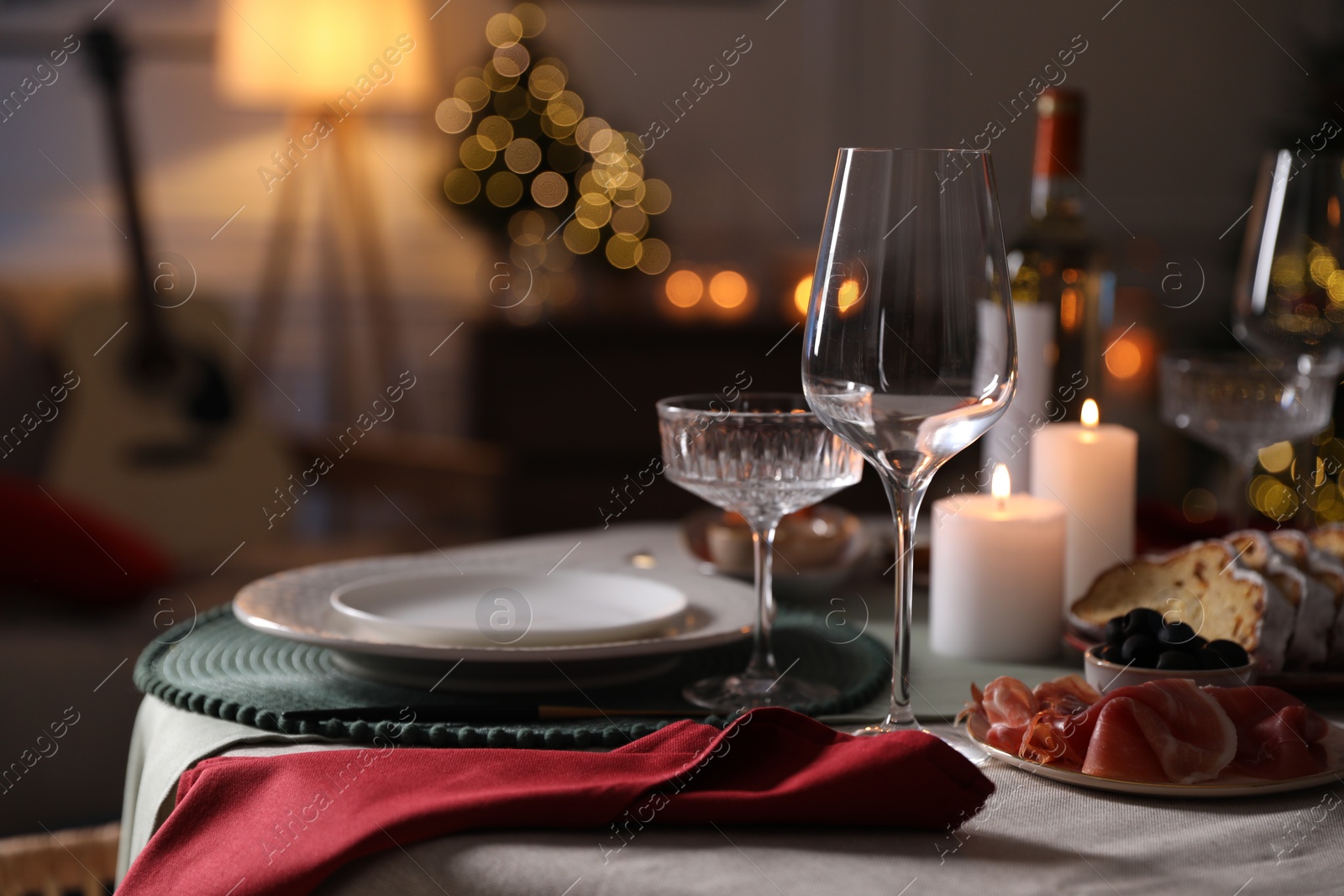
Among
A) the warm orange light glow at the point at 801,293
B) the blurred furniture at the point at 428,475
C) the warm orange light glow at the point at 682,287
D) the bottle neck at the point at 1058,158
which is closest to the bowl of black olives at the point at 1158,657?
the bottle neck at the point at 1058,158

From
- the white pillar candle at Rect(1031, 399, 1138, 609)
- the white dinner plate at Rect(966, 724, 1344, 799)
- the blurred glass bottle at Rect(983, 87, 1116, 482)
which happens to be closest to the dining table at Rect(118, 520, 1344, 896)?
the white dinner plate at Rect(966, 724, 1344, 799)

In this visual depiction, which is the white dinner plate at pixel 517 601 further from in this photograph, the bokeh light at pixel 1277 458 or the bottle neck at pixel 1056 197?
the bokeh light at pixel 1277 458

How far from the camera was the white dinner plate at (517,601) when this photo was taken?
82 centimetres

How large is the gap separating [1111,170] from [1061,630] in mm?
3250

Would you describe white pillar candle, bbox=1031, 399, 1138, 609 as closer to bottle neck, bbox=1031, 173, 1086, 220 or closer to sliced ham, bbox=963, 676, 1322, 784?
bottle neck, bbox=1031, 173, 1086, 220

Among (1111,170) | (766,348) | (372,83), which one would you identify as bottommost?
(766,348)

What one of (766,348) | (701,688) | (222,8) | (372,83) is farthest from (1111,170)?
(701,688)

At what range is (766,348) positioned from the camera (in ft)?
11.0

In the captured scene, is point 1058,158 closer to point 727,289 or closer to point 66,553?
point 66,553

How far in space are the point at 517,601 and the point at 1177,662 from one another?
461 mm

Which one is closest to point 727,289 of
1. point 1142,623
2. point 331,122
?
point 331,122

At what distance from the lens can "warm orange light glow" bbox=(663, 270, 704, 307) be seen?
362 centimetres

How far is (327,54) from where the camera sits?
325 cm

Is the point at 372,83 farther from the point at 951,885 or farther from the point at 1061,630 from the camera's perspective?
the point at 951,885
